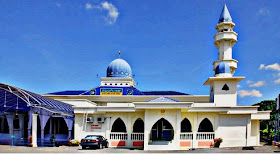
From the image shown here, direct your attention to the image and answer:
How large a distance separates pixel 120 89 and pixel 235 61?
39.5ft

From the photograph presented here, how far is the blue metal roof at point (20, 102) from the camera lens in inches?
772

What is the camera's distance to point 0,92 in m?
21.9

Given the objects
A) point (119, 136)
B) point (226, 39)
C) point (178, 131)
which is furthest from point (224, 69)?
point (119, 136)

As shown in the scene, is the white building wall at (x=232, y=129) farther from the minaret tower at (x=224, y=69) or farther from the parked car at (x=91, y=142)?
the parked car at (x=91, y=142)

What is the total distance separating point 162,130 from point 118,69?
14420 mm

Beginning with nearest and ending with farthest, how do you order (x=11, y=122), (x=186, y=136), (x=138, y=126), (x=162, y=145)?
(x=162, y=145) → (x=186, y=136) → (x=11, y=122) → (x=138, y=126)

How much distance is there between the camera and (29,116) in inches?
795

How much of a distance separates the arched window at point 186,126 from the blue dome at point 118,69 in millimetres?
14167

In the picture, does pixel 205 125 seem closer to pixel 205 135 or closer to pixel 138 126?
pixel 205 135

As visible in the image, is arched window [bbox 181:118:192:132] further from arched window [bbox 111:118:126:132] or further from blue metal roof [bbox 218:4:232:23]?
blue metal roof [bbox 218:4:232:23]

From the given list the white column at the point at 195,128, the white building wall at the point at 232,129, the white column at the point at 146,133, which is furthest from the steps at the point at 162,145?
the white building wall at the point at 232,129

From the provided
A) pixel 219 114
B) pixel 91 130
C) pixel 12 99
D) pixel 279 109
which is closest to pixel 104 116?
pixel 91 130

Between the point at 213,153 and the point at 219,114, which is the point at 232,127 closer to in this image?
the point at 219,114

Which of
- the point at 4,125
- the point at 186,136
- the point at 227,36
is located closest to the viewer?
the point at 186,136
